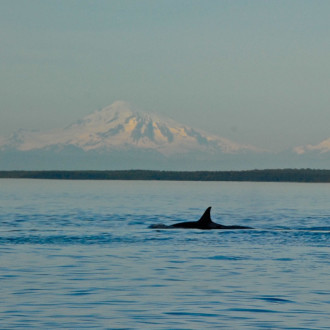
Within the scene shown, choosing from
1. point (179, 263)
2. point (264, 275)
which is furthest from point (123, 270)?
point (264, 275)

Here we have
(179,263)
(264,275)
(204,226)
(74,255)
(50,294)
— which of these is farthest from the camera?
(204,226)

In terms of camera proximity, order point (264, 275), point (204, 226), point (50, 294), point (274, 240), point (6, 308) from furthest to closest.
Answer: point (204, 226), point (274, 240), point (264, 275), point (50, 294), point (6, 308)

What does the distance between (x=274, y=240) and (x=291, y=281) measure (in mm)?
17441

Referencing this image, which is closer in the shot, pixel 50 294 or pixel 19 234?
pixel 50 294

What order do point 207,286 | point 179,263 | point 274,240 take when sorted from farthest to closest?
point 274,240 < point 179,263 < point 207,286

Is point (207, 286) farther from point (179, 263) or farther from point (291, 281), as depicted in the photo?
point (179, 263)

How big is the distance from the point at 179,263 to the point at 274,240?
44.0ft

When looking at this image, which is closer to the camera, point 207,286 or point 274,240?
A: point 207,286

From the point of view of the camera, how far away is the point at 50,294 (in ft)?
83.2

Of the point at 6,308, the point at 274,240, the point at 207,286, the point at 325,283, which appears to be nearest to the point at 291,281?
the point at 325,283

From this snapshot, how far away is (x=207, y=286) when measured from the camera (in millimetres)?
27359

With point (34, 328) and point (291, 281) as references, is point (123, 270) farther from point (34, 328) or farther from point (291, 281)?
point (34, 328)

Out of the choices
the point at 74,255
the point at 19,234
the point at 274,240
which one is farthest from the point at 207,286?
the point at 19,234

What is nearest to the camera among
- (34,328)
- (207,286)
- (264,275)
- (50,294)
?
(34,328)
